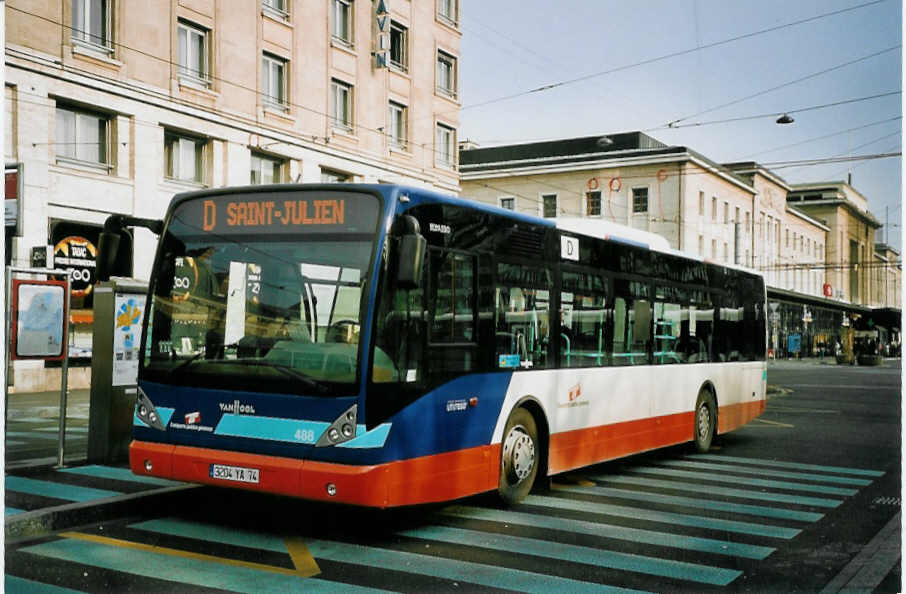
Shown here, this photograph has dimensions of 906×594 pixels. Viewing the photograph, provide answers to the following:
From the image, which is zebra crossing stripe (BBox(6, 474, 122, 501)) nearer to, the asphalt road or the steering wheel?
the asphalt road

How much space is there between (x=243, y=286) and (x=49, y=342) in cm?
326

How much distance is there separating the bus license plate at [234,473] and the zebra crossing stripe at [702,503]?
387cm

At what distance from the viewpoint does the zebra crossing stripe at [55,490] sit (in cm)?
827

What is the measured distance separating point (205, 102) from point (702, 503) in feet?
63.9

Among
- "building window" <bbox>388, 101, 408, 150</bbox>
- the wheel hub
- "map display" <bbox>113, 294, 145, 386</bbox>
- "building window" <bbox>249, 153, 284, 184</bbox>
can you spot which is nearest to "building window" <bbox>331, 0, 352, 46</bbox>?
"building window" <bbox>388, 101, 408, 150</bbox>

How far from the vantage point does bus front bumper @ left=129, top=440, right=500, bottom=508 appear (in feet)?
22.2

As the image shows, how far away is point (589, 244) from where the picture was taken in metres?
10.3

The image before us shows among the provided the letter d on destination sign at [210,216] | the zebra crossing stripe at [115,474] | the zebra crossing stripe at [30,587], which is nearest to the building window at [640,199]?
the zebra crossing stripe at [115,474]

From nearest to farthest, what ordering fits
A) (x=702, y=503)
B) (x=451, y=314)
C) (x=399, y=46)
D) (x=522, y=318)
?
1. (x=451, y=314)
2. (x=522, y=318)
3. (x=702, y=503)
4. (x=399, y=46)

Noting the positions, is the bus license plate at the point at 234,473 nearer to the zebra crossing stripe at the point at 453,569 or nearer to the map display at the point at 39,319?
the zebra crossing stripe at the point at 453,569

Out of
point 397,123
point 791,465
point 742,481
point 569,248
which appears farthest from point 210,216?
point 397,123

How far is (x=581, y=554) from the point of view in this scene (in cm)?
691

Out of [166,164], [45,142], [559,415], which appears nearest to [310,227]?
[559,415]

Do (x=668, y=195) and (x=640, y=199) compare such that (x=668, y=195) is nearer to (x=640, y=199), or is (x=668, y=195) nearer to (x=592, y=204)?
(x=640, y=199)
